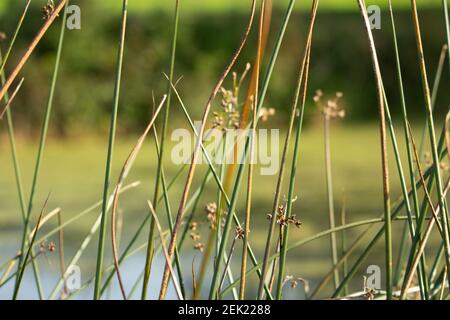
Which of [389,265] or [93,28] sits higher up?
[93,28]

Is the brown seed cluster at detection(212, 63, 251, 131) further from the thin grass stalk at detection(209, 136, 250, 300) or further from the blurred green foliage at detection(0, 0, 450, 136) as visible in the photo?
the blurred green foliage at detection(0, 0, 450, 136)

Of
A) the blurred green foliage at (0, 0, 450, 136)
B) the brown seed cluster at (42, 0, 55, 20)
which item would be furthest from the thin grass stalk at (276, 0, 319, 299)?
the blurred green foliage at (0, 0, 450, 136)

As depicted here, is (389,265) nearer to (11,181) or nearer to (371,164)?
(11,181)

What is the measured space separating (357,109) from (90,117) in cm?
185

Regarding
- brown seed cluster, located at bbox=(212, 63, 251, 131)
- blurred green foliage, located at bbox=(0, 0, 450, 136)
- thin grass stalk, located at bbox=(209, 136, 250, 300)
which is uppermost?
blurred green foliage, located at bbox=(0, 0, 450, 136)

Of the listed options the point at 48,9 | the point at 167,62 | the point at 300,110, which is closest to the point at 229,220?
the point at 300,110

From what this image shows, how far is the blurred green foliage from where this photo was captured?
5.47 meters

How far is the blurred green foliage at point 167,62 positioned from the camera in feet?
18.0

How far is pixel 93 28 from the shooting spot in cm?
560

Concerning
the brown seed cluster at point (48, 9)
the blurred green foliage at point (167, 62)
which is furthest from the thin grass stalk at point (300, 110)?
the blurred green foliage at point (167, 62)

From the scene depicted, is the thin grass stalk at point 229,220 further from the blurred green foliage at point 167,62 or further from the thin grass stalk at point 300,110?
the blurred green foliage at point 167,62

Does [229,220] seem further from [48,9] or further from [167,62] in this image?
[167,62]
